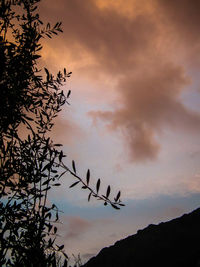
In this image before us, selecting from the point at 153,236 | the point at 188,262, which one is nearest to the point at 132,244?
the point at 153,236

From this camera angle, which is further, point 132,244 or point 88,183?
point 132,244

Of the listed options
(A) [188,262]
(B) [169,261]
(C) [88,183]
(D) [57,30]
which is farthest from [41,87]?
(B) [169,261]

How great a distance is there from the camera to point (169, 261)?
45.1 metres

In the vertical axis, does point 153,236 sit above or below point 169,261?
above

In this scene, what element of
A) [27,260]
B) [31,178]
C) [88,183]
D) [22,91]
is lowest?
[27,260]

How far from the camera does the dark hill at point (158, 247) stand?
Result: 4662cm

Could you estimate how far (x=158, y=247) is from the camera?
49.9m

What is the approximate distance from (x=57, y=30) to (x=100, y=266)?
5054cm

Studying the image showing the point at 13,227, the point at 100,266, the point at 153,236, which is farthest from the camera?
the point at 153,236

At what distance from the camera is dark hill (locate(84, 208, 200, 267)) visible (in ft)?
153

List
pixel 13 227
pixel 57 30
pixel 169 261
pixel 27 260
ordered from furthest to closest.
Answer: pixel 169 261 → pixel 57 30 → pixel 13 227 → pixel 27 260

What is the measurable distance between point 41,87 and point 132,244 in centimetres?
5382

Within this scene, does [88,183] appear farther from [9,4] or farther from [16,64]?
[9,4]

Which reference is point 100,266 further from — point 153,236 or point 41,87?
point 41,87
